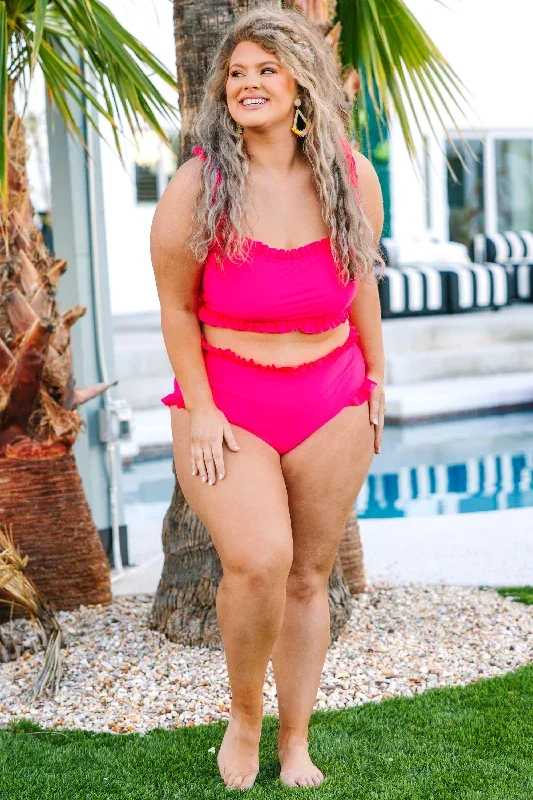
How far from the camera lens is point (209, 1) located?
3.58 metres

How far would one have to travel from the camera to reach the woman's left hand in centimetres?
261

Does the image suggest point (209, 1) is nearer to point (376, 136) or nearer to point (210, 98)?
point (210, 98)

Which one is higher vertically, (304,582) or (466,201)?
(466,201)

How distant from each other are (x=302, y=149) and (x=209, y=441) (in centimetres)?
74

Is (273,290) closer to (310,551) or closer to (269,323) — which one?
(269,323)

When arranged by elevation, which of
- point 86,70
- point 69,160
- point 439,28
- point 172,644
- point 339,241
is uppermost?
point 439,28

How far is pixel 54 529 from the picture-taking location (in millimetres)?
4043

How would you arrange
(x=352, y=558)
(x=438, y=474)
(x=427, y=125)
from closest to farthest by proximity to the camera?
(x=352, y=558)
(x=438, y=474)
(x=427, y=125)

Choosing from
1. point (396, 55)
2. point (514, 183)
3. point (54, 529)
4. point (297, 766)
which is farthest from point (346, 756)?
point (514, 183)

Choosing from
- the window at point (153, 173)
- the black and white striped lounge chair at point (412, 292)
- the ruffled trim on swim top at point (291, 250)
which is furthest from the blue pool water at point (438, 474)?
the window at point (153, 173)

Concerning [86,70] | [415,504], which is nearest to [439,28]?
[415,504]

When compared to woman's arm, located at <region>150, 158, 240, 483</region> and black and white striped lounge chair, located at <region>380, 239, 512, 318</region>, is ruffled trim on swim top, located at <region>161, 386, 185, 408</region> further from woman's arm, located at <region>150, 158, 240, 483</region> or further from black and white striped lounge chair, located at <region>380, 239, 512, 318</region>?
black and white striped lounge chair, located at <region>380, 239, 512, 318</region>

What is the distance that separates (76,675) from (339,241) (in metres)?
1.88

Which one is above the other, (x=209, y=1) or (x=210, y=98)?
(x=209, y=1)
